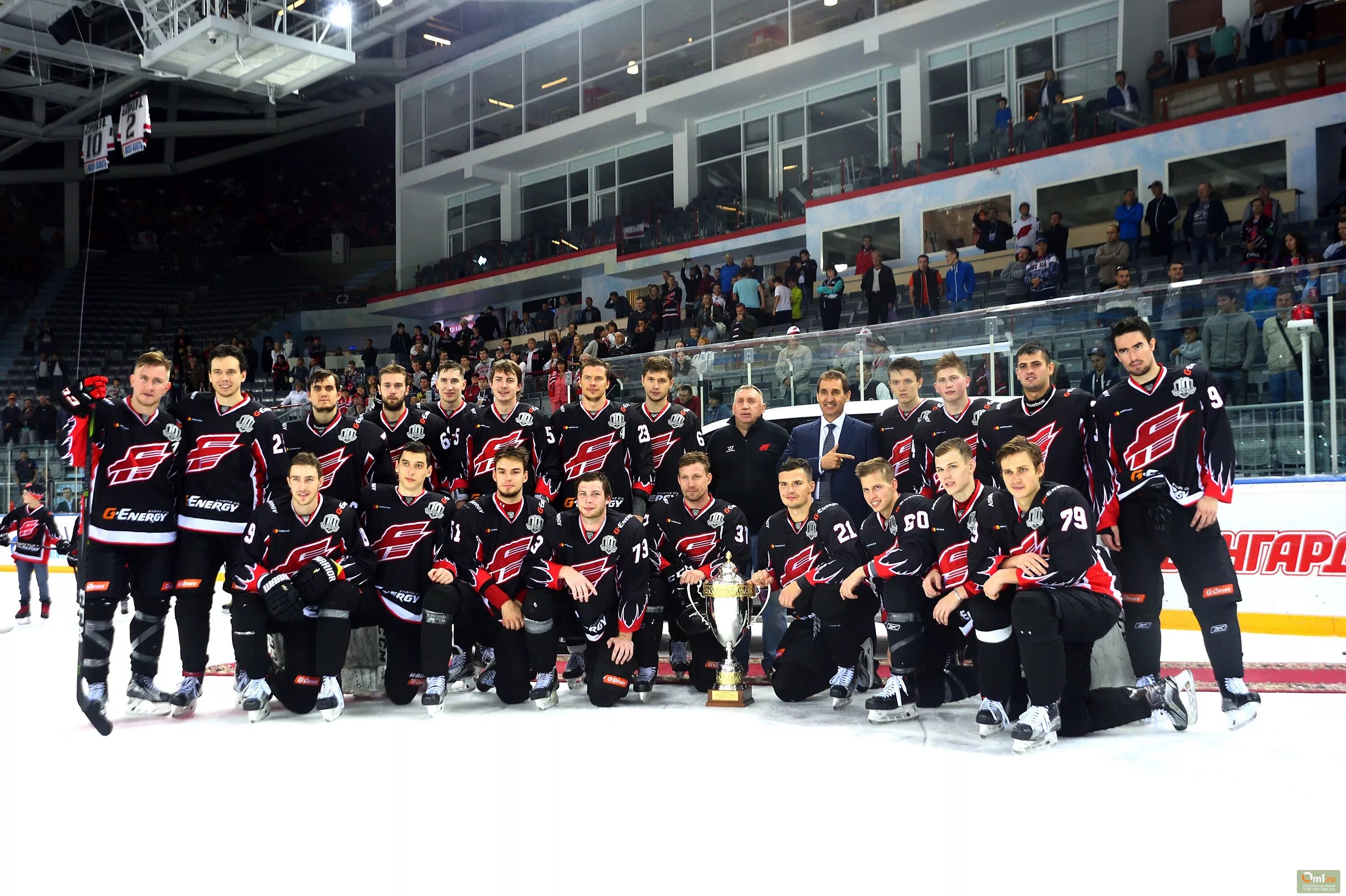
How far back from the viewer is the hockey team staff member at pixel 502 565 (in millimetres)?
5555

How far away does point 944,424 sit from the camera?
5.96 metres

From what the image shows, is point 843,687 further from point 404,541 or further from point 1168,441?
point 404,541

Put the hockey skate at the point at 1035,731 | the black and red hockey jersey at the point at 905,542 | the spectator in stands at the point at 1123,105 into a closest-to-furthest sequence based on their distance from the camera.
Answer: the hockey skate at the point at 1035,731
the black and red hockey jersey at the point at 905,542
the spectator in stands at the point at 1123,105

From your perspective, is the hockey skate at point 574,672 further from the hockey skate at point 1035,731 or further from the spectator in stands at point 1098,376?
the spectator in stands at point 1098,376

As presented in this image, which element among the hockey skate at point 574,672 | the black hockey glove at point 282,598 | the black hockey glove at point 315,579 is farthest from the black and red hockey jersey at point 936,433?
the black hockey glove at point 282,598

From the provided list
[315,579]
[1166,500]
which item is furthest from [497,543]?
[1166,500]

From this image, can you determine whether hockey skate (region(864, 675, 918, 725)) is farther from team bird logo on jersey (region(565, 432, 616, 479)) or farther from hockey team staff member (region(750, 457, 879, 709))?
team bird logo on jersey (region(565, 432, 616, 479))

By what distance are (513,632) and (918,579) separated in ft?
6.90

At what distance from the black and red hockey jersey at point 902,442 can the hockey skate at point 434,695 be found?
2.82 m

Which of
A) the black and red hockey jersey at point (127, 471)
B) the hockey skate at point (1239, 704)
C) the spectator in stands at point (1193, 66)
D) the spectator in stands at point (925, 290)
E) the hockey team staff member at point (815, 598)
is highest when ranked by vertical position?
the spectator in stands at point (1193, 66)

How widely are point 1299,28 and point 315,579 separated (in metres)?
16.3

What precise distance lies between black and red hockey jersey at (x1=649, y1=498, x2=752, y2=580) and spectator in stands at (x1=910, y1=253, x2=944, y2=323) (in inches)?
399

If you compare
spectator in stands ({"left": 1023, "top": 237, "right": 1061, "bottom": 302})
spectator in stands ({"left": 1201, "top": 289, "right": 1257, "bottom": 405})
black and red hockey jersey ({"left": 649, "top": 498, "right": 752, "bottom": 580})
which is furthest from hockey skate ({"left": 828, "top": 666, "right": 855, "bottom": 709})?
spectator in stands ({"left": 1023, "top": 237, "right": 1061, "bottom": 302})

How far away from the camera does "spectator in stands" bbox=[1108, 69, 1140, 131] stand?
16.8m
